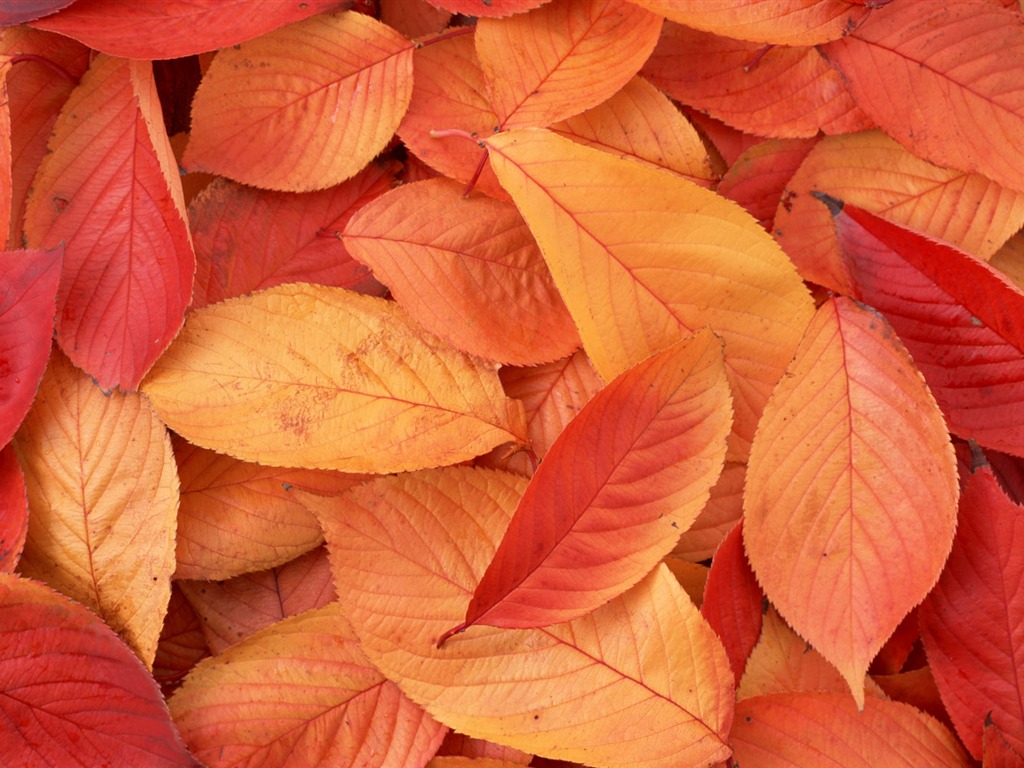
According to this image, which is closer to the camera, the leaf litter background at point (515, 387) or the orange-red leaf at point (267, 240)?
the leaf litter background at point (515, 387)

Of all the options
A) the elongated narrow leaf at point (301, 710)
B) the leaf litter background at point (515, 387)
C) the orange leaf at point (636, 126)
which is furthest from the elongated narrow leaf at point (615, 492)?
the orange leaf at point (636, 126)

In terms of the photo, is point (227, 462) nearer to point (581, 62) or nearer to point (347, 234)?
point (347, 234)

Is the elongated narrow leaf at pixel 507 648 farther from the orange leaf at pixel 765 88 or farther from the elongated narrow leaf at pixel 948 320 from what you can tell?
the orange leaf at pixel 765 88

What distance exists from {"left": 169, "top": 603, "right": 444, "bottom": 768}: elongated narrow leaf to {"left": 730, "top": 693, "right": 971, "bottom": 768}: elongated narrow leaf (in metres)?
0.26

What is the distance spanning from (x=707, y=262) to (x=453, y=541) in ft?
1.04

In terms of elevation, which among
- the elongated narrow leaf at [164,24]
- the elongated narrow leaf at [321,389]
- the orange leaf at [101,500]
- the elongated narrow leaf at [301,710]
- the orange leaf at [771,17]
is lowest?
the elongated narrow leaf at [301,710]

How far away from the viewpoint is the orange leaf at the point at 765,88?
840 mm

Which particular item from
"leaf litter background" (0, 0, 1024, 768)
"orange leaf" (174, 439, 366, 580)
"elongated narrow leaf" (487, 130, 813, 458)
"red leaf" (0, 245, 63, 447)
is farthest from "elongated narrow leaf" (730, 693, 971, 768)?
"red leaf" (0, 245, 63, 447)

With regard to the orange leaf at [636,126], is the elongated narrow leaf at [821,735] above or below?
below

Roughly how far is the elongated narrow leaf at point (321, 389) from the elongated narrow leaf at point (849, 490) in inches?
9.2

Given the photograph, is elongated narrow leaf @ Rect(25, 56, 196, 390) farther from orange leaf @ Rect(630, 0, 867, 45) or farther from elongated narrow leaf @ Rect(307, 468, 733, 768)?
orange leaf @ Rect(630, 0, 867, 45)

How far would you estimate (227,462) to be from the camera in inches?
33.2

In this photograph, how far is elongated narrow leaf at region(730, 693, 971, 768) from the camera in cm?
75

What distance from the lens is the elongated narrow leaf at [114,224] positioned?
78 cm
